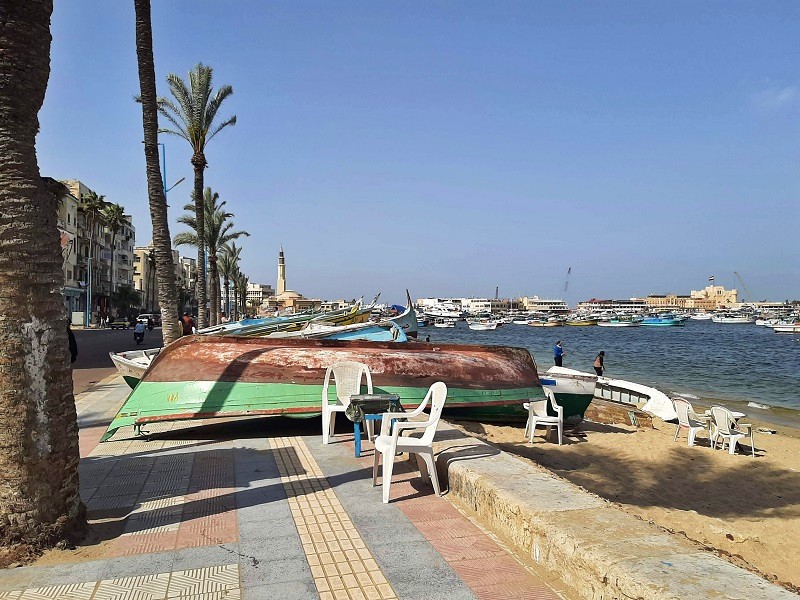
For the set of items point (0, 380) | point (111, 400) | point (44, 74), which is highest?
point (44, 74)

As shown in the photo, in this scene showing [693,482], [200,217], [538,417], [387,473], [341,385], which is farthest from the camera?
[200,217]

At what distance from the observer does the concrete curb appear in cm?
283

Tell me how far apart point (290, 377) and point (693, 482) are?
6788mm

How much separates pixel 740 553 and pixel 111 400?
11.8 meters

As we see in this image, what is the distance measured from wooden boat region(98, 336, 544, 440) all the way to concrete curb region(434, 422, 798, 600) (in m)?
4.03

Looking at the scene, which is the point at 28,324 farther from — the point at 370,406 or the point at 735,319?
the point at 735,319

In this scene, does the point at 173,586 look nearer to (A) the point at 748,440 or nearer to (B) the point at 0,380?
(B) the point at 0,380

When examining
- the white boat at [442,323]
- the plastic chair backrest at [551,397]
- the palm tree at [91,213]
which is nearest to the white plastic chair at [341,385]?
the plastic chair backrest at [551,397]

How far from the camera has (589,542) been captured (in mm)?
3385

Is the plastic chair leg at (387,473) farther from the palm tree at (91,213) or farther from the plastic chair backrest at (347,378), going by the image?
the palm tree at (91,213)

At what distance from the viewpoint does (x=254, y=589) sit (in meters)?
A: 3.51

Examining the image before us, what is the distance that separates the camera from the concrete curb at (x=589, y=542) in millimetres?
2830

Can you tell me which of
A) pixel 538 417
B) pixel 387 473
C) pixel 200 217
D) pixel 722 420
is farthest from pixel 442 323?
pixel 387 473

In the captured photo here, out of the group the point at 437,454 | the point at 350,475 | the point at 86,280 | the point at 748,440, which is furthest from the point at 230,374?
the point at 86,280
